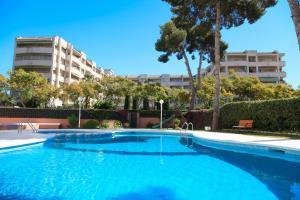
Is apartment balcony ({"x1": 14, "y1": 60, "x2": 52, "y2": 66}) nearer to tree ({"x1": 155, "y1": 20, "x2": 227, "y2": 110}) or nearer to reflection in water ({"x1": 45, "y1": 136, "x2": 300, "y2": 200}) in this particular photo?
tree ({"x1": 155, "y1": 20, "x2": 227, "y2": 110})

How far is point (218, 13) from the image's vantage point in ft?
66.0

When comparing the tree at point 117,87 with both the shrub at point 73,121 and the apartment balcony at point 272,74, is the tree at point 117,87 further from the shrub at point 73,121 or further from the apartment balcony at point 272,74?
the apartment balcony at point 272,74

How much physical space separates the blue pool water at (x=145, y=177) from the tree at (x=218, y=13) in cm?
1272

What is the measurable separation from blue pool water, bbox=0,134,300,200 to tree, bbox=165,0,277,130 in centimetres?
1272

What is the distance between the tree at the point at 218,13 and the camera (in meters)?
20.0

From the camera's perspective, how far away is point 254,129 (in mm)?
17500

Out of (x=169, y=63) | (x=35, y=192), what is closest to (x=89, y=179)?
(x=35, y=192)

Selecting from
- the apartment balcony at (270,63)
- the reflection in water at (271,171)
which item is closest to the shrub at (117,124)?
the reflection in water at (271,171)

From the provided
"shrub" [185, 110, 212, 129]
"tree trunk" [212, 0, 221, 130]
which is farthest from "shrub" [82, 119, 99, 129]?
"tree trunk" [212, 0, 221, 130]

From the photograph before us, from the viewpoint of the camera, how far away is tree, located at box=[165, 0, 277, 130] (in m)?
20.0

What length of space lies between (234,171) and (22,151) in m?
7.71

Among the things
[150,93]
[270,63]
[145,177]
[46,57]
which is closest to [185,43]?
[150,93]

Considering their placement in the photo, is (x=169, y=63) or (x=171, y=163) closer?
(x=171, y=163)

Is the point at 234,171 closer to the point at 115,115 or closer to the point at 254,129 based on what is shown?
the point at 254,129
